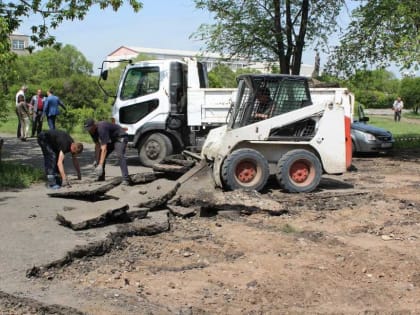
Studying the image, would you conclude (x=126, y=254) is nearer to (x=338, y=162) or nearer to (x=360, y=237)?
(x=360, y=237)

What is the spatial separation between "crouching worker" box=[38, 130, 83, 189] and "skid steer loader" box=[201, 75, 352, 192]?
8.57ft

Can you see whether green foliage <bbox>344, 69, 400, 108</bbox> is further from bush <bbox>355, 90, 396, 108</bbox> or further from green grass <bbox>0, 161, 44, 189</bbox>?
green grass <bbox>0, 161, 44, 189</bbox>

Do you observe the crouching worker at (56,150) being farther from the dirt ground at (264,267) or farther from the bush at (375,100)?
the bush at (375,100)

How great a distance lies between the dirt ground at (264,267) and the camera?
197 inches

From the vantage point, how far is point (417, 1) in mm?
14633

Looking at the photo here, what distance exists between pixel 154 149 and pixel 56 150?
137 inches

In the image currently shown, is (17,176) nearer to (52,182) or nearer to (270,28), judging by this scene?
(52,182)

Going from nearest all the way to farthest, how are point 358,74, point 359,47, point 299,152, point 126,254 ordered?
1. point 126,254
2. point 299,152
3. point 359,47
4. point 358,74

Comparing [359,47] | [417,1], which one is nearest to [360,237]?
[417,1]

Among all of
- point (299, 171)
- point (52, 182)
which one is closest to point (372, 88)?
point (299, 171)

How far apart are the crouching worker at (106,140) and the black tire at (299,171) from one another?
293cm

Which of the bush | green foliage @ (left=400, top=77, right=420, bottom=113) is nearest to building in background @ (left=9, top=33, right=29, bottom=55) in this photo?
green foliage @ (left=400, top=77, right=420, bottom=113)

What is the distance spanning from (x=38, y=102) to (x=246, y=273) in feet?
51.0

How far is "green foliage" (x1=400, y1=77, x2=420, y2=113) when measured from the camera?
50578 mm
